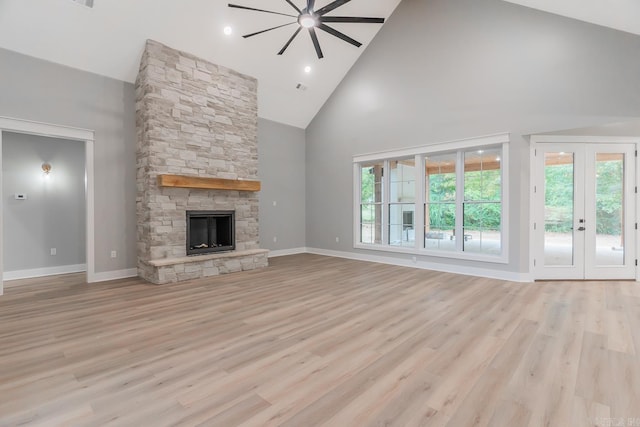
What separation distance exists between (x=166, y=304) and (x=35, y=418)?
210 cm

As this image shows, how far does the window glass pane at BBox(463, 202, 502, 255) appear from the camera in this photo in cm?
529

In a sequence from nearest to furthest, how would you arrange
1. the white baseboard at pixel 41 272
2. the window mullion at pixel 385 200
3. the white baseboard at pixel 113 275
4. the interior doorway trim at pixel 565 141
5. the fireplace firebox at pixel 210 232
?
the interior doorway trim at pixel 565 141 → the white baseboard at pixel 113 275 → the white baseboard at pixel 41 272 → the fireplace firebox at pixel 210 232 → the window mullion at pixel 385 200

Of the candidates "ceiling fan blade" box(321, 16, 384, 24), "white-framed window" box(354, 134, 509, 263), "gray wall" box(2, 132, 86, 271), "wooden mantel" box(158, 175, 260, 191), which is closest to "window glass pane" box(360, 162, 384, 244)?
"white-framed window" box(354, 134, 509, 263)

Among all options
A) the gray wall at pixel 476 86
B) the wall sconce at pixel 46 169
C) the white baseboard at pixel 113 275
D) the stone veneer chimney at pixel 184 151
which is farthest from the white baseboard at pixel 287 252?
the wall sconce at pixel 46 169

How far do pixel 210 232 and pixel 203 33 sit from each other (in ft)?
11.7

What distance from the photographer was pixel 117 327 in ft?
10.1

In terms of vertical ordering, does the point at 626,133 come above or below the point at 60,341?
above

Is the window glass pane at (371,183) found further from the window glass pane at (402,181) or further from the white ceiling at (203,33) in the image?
the white ceiling at (203,33)

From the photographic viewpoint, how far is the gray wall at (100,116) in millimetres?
4352

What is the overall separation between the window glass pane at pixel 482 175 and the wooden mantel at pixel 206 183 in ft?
13.5

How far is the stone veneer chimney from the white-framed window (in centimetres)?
270

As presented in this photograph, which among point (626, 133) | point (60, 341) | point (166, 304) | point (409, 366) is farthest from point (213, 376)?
point (626, 133)

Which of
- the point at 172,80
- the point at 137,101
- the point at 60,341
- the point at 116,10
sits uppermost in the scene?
the point at 116,10

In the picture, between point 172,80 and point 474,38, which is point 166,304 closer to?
point 172,80
